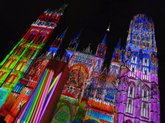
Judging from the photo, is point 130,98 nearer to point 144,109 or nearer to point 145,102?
point 145,102

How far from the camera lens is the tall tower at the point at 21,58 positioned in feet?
65.5

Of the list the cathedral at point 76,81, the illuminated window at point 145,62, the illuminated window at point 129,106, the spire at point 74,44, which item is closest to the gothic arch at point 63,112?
the cathedral at point 76,81

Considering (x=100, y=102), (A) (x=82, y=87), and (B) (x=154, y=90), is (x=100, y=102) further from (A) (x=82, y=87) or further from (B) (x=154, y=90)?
(B) (x=154, y=90)

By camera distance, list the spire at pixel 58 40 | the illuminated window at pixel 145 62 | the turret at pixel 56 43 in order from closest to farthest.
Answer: the illuminated window at pixel 145 62 < the turret at pixel 56 43 < the spire at pixel 58 40

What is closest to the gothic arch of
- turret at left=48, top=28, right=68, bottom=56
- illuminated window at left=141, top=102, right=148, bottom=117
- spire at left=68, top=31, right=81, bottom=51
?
illuminated window at left=141, top=102, right=148, bottom=117

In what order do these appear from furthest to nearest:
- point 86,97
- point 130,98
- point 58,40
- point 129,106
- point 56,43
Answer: point 58,40 < point 56,43 < point 130,98 < point 129,106 < point 86,97

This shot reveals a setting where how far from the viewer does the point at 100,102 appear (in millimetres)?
20031

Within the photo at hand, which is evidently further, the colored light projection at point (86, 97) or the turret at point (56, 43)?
the turret at point (56, 43)

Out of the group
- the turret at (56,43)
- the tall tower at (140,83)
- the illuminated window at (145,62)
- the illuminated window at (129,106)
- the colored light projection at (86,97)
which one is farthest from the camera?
the turret at (56,43)

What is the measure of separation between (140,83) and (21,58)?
16.3 metres

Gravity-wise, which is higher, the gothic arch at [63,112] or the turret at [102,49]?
the turret at [102,49]

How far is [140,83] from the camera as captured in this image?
23.0 metres

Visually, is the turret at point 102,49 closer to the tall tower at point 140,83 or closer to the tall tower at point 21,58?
the tall tower at point 140,83

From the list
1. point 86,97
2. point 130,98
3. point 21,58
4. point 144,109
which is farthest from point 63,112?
point 21,58
